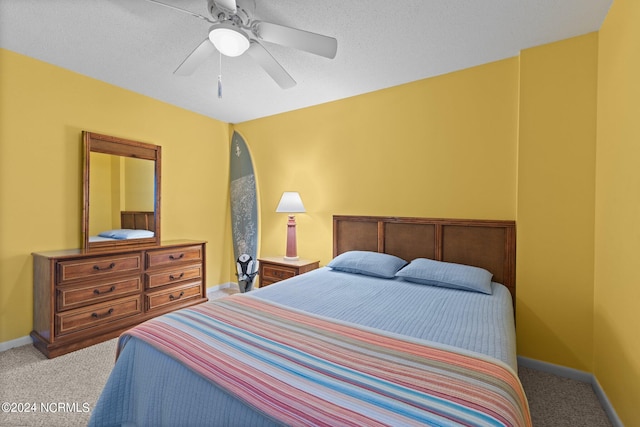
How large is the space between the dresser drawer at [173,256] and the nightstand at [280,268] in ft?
2.67

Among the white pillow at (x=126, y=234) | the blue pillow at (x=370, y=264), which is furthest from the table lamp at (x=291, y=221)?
the white pillow at (x=126, y=234)

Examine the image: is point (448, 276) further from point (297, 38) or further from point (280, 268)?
point (297, 38)

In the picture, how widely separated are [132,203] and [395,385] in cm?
324

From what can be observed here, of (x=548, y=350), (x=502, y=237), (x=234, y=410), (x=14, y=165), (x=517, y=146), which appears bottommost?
(x=548, y=350)

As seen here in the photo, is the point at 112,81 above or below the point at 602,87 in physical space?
above

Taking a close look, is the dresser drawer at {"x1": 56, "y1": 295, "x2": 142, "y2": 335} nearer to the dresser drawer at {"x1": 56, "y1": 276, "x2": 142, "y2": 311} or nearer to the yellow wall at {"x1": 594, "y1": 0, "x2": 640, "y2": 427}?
the dresser drawer at {"x1": 56, "y1": 276, "x2": 142, "y2": 311}

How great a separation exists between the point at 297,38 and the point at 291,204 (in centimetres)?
198

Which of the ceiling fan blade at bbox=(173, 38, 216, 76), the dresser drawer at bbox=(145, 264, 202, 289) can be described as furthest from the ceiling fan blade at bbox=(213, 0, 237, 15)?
the dresser drawer at bbox=(145, 264, 202, 289)

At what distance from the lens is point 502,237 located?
2.45 meters

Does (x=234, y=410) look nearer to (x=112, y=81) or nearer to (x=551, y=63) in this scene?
(x=551, y=63)

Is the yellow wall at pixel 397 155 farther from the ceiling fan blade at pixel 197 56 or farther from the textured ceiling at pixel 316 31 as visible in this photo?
the ceiling fan blade at pixel 197 56

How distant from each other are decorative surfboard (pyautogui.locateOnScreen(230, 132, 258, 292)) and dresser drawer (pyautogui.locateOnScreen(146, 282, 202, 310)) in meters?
0.74

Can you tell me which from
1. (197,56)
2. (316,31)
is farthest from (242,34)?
(316,31)

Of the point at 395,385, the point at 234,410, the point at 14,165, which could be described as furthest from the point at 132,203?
the point at 395,385
